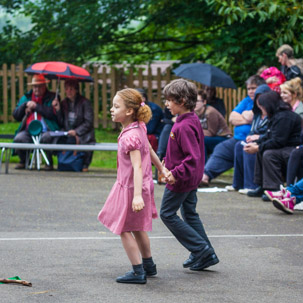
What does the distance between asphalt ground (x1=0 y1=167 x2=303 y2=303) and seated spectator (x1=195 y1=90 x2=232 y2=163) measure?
223cm

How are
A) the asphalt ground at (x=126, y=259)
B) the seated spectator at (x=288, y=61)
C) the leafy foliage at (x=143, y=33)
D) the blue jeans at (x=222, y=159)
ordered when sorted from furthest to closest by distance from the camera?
1. the leafy foliage at (x=143, y=33)
2. the seated spectator at (x=288, y=61)
3. the blue jeans at (x=222, y=159)
4. the asphalt ground at (x=126, y=259)

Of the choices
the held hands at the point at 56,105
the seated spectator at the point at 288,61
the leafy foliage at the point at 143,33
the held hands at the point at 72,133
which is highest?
the leafy foliage at the point at 143,33

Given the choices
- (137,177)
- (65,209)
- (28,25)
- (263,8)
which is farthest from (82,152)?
(137,177)

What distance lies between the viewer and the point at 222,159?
42.3ft

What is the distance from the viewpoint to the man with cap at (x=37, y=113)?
14766 mm

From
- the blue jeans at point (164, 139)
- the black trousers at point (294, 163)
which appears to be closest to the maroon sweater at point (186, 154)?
the black trousers at point (294, 163)

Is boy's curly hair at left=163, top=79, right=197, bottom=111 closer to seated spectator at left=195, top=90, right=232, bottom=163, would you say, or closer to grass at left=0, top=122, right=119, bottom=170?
seated spectator at left=195, top=90, right=232, bottom=163

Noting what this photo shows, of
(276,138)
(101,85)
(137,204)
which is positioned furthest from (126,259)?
(101,85)

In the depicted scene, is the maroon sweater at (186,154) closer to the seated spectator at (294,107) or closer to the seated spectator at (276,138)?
the seated spectator at (294,107)

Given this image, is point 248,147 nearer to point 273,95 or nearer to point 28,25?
point 273,95

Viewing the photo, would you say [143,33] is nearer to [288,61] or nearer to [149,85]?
[149,85]

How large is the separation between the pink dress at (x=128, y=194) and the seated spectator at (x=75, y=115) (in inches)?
339

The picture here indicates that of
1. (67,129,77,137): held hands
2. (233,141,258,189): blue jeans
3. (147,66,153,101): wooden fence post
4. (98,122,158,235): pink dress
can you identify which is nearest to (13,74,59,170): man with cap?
(67,129,77,137): held hands

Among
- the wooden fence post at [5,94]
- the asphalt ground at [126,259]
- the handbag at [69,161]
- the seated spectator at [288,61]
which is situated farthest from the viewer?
the wooden fence post at [5,94]
